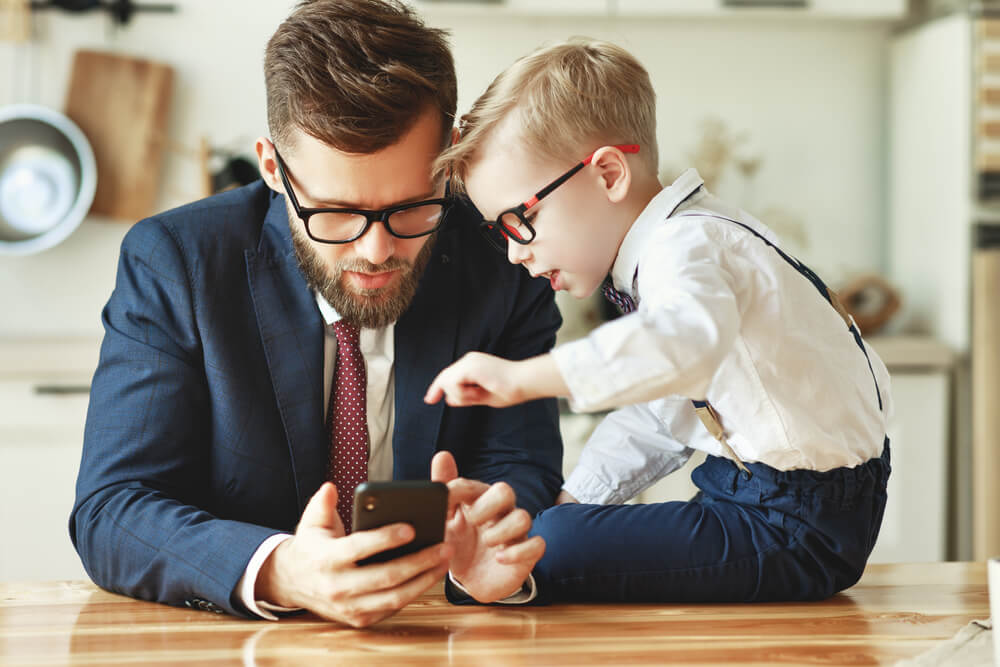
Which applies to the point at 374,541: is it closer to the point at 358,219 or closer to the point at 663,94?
the point at 358,219

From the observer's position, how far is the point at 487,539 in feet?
3.30

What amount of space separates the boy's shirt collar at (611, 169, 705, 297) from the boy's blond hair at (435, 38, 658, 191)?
7 cm

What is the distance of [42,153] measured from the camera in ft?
9.41

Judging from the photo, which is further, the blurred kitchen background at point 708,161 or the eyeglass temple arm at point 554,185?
the blurred kitchen background at point 708,161

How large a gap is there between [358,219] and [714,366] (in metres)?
0.57

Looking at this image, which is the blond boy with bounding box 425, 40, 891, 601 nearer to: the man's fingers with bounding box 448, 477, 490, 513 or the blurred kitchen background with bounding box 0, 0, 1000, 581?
the man's fingers with bounding box 448, 477, 490, 513

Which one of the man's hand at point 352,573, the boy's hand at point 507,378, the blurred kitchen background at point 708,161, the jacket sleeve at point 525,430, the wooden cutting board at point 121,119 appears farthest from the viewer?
the wooden cutting board at point 121,119

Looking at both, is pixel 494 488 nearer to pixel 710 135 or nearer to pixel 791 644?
pixel 791 644

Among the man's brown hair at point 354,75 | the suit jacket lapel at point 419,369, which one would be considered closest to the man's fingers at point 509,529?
the suit jacket lapel at point 419,369

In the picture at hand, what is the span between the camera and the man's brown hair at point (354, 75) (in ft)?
3.93

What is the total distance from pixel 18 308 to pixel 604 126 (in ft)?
8.01

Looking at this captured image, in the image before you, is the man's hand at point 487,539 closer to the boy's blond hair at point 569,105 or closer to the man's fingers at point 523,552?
the man's fingers at point 523,552

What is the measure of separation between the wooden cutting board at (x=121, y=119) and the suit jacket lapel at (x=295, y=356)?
1.80 metres

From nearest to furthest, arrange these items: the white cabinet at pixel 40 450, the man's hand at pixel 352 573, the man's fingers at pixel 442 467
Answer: the man's hand at pixel 352 573, the man's fingers at pixel 442 467, the white cabinet at pixel 40 450
